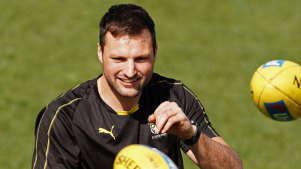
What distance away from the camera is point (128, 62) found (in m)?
6.48

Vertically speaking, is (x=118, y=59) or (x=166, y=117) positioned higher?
(x=118, y=59)

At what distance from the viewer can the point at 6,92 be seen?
15859mm

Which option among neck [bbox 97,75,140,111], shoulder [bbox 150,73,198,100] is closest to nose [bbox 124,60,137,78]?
neck [bbox 97,75,140,111]

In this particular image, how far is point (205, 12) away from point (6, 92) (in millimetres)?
7421

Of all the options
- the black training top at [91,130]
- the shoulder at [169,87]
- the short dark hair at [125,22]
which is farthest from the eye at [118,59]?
the shoulder at [169,87]

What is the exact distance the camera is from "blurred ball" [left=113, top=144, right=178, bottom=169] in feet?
17.5

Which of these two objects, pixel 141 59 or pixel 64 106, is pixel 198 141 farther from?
pixel 64 106

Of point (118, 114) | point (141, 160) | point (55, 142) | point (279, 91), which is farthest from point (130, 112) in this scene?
point (279, 91)

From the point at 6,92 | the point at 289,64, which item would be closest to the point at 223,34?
the point at 6,92

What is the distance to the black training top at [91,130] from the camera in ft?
21.9

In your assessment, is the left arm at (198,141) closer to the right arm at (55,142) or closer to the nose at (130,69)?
the nose at (130,69)

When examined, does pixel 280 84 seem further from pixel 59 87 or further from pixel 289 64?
pixel 59 87

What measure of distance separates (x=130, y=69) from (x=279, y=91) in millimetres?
3200

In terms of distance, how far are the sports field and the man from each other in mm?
6471
